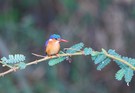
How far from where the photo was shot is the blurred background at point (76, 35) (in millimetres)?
5945

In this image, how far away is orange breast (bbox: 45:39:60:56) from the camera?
1.75 metres

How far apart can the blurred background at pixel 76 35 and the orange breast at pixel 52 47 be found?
12.8ft

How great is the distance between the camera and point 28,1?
644 cm

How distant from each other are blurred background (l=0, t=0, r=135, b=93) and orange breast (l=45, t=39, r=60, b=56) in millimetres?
3913

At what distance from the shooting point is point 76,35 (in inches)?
238

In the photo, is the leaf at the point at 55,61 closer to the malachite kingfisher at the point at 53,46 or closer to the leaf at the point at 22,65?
the malachite kingfisher at the point at 53,46

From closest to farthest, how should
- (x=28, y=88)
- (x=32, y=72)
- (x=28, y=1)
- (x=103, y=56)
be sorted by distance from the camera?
(x=103, y=56), (x=28, y=88), (x=32, y=72), (x=28, y=1)

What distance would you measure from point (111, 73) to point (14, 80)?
1.27 m

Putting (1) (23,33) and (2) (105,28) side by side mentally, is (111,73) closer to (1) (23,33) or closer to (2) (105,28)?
(2) (105,28)

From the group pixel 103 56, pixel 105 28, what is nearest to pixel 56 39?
pixel 103 56

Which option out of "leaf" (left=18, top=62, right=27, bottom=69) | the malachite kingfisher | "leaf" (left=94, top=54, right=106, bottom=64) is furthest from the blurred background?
"leaf" (left=18, top=62, right=27, bottom=69)

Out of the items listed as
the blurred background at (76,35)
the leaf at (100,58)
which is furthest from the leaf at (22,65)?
the blurred background at (76,35)

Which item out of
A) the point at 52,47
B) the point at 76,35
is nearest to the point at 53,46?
the point at 52,47

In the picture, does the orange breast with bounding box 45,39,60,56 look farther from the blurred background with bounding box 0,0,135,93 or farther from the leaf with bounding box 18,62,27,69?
the blurred background with bounding box 0,0,135,93
